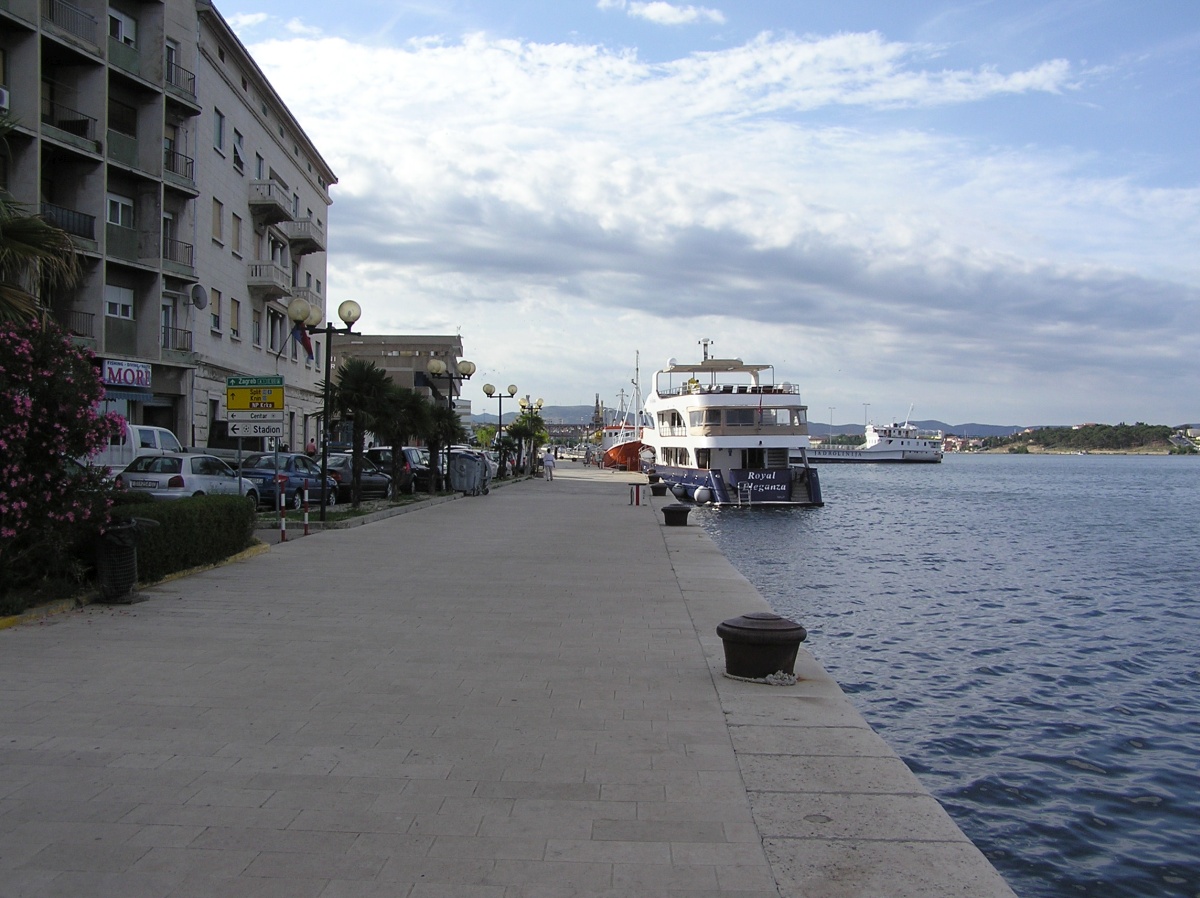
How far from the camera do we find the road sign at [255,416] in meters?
18.3

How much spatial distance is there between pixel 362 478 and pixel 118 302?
8.88 m

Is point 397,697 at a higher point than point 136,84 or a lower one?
lower

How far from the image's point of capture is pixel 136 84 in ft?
99.6

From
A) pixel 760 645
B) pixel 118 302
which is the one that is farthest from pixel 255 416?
pixel 118 302

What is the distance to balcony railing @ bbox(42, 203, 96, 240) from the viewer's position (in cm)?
2735

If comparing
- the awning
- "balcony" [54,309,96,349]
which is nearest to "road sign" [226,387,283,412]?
the awning

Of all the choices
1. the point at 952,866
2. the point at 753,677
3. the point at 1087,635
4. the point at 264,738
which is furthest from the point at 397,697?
the point at 1087,635

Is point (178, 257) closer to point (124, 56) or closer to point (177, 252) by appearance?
point (177, 252)

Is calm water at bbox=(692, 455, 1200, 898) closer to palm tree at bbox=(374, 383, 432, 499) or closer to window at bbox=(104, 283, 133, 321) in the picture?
palm tree at bbox=(374, 383, 432, 499)

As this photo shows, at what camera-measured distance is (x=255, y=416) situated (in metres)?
18.5

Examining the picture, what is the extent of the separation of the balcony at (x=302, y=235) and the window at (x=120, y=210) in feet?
44.1

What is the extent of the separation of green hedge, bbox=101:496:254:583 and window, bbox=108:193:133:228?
19.1m

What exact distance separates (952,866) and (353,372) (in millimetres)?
22570

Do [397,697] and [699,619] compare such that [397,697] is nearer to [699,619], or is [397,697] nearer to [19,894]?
[19,894]
